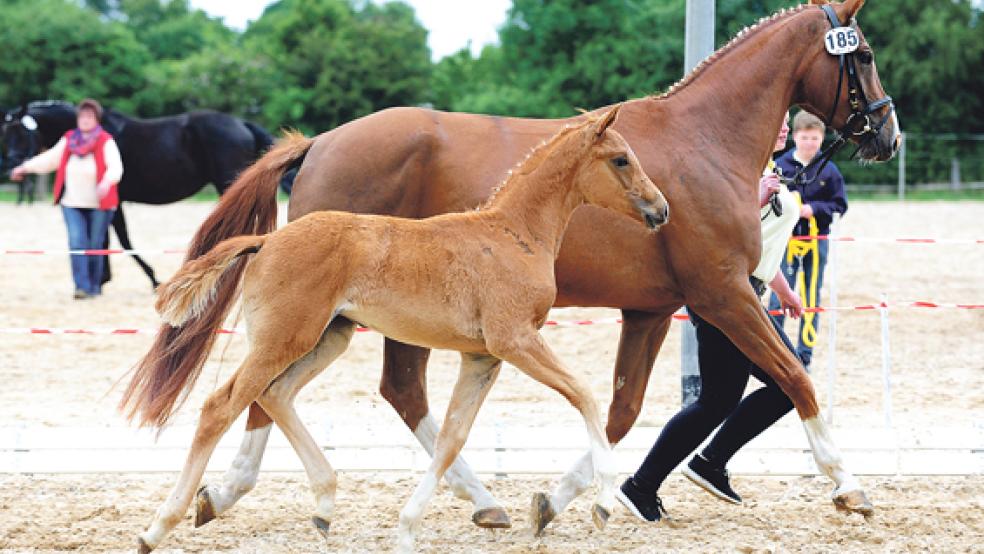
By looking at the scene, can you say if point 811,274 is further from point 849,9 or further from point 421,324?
point 421,324

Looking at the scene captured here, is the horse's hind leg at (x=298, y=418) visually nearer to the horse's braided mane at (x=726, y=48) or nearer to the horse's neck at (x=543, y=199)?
the horse's neck at (x=543, y=199)

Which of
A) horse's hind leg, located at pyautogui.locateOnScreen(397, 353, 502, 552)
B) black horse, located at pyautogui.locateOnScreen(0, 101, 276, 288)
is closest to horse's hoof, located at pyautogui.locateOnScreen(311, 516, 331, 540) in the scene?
horse's hind leg, located at pyautogui.locateOnScreen(397, 353, 502, 552)

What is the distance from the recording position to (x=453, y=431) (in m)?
4.28

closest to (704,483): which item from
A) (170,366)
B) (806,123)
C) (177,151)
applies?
(170,366)

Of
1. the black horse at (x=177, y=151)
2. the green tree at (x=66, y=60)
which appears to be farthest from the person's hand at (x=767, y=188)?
the green tree at (x=66, y=60)

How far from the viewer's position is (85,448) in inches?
215

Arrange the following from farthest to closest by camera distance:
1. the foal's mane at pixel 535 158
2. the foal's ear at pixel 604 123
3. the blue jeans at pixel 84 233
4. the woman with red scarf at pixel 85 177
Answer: the blue jeans at pixel 84 233, the woman with red scarf at pixel 85 177, the foal's mane at pixel 535 158, the foal's ear at pixel 604 123

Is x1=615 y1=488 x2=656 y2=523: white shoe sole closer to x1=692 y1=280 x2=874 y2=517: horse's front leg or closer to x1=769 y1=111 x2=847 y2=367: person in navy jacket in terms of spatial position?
x1=692 y1=280 x2=874 y2=517: horse's front leg

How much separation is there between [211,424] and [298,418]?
41cm

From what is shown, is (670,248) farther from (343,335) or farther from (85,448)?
(85,448)

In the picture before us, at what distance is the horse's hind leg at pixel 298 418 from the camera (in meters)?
4.36

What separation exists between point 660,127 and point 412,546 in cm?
198

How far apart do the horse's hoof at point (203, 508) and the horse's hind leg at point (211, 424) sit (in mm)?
442

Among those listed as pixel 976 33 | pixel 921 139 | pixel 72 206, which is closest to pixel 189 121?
pixel 72 206
